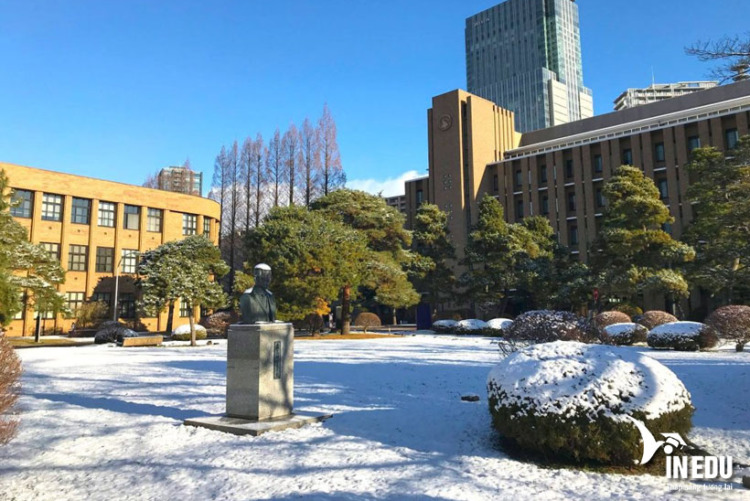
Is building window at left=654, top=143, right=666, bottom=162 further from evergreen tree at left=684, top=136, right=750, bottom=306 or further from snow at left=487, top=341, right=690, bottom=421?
snow at left=487, top=341, right=690, bottom=421

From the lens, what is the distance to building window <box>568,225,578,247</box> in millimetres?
58469

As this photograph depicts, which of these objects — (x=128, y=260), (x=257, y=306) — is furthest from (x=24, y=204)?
(x=257, y=306)

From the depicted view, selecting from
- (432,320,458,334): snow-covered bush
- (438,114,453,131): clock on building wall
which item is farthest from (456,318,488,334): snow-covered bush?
(438,114,453,131): clock on building wall

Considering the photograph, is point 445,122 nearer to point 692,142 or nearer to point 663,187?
point 663,187

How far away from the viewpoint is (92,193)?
45.8 metres

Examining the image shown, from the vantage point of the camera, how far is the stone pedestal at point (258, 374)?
8328 mm

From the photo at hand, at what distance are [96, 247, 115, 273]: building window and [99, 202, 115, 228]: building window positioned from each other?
2.24 m

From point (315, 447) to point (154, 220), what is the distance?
47724 mm

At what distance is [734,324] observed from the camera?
1770cm

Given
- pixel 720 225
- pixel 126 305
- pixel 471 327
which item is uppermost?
pixel 720 225

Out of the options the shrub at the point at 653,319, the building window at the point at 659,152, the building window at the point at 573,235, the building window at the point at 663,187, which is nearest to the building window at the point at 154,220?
the shrub at the point at 653,319

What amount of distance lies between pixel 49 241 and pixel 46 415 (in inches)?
1574

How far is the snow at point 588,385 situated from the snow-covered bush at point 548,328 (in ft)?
24.9

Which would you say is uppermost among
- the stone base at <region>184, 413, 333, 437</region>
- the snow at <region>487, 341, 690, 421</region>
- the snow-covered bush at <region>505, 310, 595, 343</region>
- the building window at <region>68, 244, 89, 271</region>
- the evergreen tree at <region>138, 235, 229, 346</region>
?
the building window at <region>68, 244, 89, 271</region>
